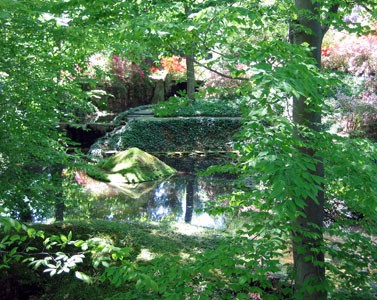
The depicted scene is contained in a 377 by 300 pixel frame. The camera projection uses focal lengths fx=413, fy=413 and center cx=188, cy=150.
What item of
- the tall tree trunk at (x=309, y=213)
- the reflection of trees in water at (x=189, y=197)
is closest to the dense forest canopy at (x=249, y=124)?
the tall tree trunk at (x=309, y=213)

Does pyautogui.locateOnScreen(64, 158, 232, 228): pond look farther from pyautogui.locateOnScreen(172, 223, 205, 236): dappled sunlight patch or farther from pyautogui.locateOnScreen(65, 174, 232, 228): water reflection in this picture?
pyautogui.locateOnScreen(172, 223, 205, 236): dappled sunlight patch

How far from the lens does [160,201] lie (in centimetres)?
894

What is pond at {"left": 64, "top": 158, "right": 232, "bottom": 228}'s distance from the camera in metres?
7.59

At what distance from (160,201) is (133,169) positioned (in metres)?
2.20

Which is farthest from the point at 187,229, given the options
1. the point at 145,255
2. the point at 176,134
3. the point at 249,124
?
the point at 176,134

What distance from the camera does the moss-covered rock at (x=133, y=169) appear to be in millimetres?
10562

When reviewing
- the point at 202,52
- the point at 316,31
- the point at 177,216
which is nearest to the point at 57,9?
the point at 202,52

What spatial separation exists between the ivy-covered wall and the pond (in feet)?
11.1

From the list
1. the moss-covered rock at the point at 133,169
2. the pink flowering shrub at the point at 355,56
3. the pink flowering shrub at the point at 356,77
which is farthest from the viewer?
the pink flowering shrub at the point at 355,56

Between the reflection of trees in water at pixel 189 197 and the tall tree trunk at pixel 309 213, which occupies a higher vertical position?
the tall tree trunk at pixel 309 213

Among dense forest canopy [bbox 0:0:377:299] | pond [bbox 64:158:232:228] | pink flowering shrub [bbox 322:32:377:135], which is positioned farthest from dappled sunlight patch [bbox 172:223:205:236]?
pink flowering shrub [bbox 322:32:377:135]

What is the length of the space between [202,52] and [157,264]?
56.4 inches

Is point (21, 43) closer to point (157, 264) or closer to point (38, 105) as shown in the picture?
point (38, 105)

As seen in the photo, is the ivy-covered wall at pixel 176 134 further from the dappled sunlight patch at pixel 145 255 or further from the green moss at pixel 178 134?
the dappled sunlight patch at pixel 145 255
